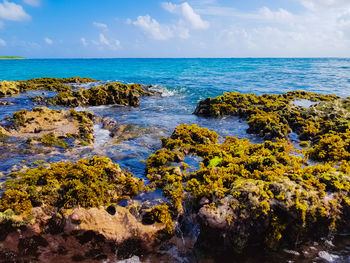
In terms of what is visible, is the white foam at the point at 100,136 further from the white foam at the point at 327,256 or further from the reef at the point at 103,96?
the white foam at the point at 327,256

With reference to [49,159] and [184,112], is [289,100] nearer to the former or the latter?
[184,112]

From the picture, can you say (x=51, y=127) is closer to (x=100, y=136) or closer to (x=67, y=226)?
(x=100, y=136)

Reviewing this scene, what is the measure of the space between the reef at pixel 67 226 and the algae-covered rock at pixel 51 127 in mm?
6295

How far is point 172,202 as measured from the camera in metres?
7.71

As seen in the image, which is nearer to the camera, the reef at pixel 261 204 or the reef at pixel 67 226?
the reef at pixel 67 226

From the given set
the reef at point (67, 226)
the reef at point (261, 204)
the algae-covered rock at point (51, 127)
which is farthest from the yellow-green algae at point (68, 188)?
the algae-covered rock at point (51, 127)

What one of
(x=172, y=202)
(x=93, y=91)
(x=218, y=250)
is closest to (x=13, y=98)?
Answer: (x=93, y=91)

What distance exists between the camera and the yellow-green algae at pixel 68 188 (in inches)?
264

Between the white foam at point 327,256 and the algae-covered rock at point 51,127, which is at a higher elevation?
the algae-covered rock at point 51,127

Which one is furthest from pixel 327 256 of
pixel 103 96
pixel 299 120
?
pixel 103 96

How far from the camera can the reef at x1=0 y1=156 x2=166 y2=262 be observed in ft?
19.9

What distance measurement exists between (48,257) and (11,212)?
1657 millimetres

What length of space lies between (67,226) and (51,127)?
36.0 ft

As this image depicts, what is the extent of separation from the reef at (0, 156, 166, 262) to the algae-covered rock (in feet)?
20.7
